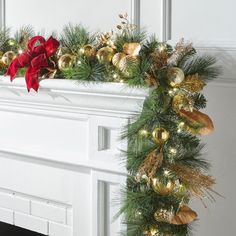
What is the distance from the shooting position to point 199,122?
61.1 inches

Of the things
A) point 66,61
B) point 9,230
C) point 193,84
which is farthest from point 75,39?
point 9,230

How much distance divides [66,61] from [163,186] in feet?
1.56

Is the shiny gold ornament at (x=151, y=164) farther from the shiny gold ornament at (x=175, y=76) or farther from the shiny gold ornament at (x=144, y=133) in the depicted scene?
the shiny gold ornament at (x=175, y=76)

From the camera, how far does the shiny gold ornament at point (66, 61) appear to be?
1738mm

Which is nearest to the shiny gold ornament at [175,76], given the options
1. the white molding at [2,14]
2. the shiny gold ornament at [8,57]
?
the shiny gold ornament at [8,57]

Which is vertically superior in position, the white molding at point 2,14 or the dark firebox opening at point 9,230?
the white molding at point 2,14

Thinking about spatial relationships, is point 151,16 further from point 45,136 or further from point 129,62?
point 45,136

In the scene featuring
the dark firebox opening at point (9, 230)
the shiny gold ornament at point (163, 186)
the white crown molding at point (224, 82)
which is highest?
the white crown molding at point (224, 82)

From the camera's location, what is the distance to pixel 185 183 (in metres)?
1.55

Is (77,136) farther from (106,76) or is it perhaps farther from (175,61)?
(175,61)

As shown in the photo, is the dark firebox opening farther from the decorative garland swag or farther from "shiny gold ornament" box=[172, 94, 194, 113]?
"shiny gold ornament" box=[172, 94, 194, 113]

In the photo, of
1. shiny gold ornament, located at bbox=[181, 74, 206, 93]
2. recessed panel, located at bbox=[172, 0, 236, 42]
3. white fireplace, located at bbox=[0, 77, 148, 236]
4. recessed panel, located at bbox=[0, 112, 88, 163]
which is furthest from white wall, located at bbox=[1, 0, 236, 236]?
recessed panel, located at bbox=[0, 112, 88, 163]

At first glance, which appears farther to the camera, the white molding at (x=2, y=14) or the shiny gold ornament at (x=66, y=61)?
the white molding at (x=2, y=14)

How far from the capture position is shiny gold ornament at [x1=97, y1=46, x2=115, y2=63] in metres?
1.67
